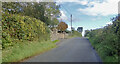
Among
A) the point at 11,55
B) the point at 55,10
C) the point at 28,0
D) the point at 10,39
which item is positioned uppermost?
the point at 28,0

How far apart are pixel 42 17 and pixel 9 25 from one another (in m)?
7.55

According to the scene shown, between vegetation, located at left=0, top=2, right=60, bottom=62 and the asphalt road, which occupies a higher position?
vegetation, located at left=0, top=2, right=60, bottom=62

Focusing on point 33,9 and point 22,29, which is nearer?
point 22,29

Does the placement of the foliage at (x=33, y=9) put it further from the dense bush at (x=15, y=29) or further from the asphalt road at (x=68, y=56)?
the asphalt road at (x=68, y=56)

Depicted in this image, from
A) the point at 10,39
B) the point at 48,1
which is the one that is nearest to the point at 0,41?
the point at 10,39

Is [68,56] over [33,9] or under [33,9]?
under

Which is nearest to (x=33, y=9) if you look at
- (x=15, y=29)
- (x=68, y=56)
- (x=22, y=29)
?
(x=22, y=29)

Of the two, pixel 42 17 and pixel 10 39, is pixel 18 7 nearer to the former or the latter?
pixel 42 17

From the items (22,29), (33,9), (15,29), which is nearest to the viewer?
(15,29)

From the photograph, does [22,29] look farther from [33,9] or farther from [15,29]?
[33,9]

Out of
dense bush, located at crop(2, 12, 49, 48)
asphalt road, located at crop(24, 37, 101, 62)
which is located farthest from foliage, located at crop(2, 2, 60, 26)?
asphalt road, located at crop(24, 37, 101, 62)

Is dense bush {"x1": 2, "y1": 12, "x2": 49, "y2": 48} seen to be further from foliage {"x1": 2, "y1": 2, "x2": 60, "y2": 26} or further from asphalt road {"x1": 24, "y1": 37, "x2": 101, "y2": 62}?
foliage {"x1": 2, "y1": 2, "x2": 60, "y2": 26}

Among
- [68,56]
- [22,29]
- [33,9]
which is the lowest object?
[68,56]

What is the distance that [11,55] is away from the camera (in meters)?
6.53
